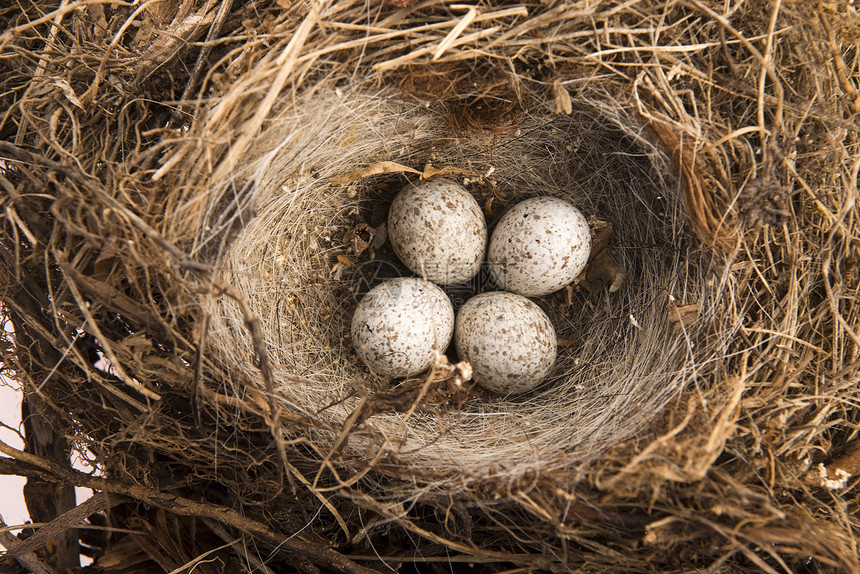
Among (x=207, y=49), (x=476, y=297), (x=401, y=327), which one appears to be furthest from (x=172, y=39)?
(x=476, y=297)

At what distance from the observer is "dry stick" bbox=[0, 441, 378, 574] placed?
1.42 metres

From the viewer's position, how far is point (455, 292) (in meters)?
1.88

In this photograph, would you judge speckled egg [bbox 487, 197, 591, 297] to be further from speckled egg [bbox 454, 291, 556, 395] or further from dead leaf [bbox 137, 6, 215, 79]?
dead leaf [bbox 137, 6, 215, 79]

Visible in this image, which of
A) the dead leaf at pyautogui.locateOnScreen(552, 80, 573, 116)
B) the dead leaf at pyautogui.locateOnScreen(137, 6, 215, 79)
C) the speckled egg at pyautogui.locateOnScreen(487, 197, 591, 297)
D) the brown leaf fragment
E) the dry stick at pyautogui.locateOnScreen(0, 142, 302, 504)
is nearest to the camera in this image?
the dry stick at pyautogui.locateOnScreen(0, 142, 302, 504)

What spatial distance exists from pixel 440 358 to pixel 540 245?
0.51m

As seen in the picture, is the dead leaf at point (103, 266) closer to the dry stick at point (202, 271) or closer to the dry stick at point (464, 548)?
the dry stick at point (202, 271)

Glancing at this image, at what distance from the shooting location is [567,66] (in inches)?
55.6

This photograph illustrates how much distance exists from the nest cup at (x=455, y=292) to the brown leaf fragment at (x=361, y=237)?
0.03m

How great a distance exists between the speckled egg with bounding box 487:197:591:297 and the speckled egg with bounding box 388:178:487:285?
8 centimetres

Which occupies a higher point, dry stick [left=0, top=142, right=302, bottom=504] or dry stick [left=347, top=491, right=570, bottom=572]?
dry stick [left=0, top=142, right=302, bottom=504]

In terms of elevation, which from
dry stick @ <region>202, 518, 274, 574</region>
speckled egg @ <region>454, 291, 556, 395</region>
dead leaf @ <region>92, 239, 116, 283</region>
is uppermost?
dead leaf @ <region>92, 239, 116, 283</region>

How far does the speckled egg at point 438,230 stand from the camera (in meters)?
1.63

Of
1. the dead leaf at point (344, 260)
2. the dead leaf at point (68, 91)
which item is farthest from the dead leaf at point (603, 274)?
the dead leaf at point (68, 91)

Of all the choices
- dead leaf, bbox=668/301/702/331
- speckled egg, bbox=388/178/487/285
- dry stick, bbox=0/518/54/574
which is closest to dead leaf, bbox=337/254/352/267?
speckled egg, bbox=388/178/487/285
